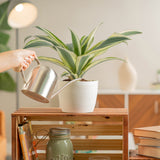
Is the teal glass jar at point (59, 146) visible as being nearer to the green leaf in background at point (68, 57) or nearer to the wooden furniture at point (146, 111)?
the green leaf in background at point (68, 57)

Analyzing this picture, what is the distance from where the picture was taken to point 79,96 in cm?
171

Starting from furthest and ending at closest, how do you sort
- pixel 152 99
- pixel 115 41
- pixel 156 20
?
pixel 156 20 → pixel 152 99 → pixel 115 41

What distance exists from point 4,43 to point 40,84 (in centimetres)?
428

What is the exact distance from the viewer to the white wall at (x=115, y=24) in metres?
5.18

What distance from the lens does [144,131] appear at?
179 centimetres

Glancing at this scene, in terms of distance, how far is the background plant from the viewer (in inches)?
216

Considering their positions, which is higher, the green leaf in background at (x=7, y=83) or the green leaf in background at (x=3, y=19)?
the green leaf in background at (x=3, y=19)

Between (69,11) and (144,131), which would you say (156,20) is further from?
(144,131)

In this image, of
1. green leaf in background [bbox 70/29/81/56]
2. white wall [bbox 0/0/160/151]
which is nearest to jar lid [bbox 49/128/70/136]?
green leaf in background [bbox 70/29/81/56]

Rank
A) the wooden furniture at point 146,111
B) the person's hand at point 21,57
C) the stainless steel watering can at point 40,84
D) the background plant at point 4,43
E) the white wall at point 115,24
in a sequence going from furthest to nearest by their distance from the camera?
the background plant at point 4,43 → the white wall at point 115,24 → the wooden furniture at point 146,111 → the person's hand at point 21,57 → the stainless steel watering can at point 40,84

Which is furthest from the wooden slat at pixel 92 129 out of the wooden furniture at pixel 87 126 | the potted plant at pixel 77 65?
the potted plant at pixel 77 65

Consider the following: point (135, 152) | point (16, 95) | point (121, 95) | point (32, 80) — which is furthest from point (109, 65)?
point (32, 80)

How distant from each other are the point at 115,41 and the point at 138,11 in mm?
3638

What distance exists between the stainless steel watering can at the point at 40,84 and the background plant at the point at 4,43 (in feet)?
13.6
